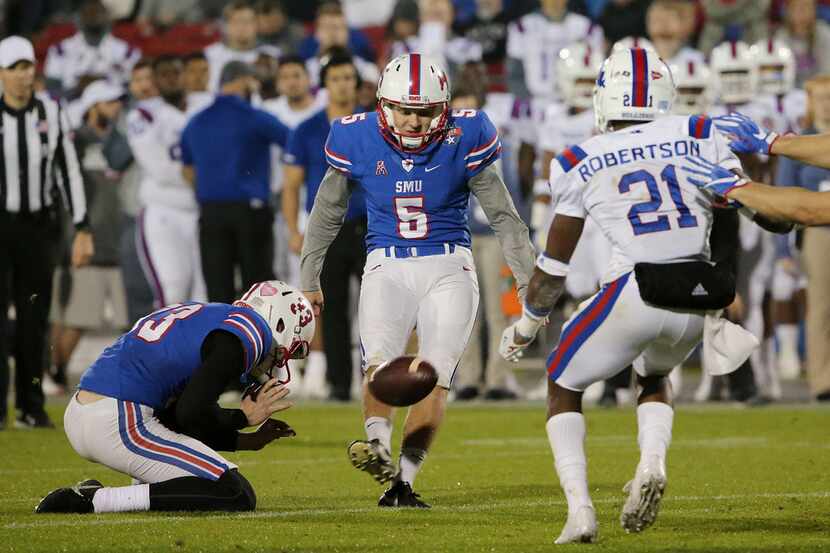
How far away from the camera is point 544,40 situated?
14.7m

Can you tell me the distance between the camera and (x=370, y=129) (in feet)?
22.1

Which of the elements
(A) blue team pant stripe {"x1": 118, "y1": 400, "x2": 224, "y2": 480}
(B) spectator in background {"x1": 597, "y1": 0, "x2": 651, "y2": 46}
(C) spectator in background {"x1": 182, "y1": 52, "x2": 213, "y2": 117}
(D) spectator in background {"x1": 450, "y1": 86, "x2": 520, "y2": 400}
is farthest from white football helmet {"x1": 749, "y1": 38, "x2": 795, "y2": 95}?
(A) blue team pant stripe {"x1": 118, "y1": 400, "x2": 224, "y2": 480}

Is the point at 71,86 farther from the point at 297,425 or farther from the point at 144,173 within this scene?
the point at 297,425

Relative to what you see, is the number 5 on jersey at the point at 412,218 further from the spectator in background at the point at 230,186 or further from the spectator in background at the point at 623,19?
the spectator in background at the point at 623,19

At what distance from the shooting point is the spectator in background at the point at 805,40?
46.9 feet

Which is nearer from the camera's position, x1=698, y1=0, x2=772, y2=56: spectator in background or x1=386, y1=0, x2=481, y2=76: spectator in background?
x1=386, y1=0, x2=481, y2=76: spectator in background

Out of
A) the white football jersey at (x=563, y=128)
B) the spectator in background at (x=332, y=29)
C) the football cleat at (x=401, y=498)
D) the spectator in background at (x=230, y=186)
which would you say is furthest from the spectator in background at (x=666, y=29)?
the football cleat at (x=401, y=498)

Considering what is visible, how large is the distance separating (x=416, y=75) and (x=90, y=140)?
752cm

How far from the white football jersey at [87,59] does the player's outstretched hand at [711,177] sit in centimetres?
1196

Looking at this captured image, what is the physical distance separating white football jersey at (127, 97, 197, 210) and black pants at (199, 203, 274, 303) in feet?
1.91

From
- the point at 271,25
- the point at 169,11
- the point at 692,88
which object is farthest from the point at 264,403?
the point at 169,11

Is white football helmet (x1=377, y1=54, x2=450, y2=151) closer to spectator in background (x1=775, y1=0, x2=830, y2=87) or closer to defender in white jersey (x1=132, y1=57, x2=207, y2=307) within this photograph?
defender in white jersey (x1=132, y1=57, x2=207, y2=307)

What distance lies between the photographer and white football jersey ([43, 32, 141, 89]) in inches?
666

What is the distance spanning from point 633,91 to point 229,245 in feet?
20.6
